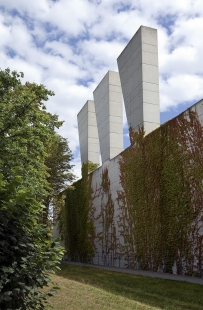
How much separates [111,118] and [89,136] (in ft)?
17.7

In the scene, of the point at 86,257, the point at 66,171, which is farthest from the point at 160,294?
the point at 66,171

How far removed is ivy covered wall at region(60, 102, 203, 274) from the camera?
12.9 meters

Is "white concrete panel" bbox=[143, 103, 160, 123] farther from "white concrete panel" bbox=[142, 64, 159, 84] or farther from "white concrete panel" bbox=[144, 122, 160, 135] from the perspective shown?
"white concrete panel" bbox=[142, 64, 159, 84]

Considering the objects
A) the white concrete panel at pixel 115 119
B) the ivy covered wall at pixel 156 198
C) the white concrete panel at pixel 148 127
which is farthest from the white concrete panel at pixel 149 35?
the white concrete panel at pixel 115 119

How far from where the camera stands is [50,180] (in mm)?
24859

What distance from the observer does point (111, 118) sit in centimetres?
2161

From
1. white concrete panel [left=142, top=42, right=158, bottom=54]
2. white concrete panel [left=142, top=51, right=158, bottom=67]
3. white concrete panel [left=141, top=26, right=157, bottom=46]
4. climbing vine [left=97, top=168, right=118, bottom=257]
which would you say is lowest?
climbing vine [left=97, top=168, right=118, bottom=257]

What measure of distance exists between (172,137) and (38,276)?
37.5ft

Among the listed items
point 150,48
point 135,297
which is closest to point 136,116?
point 150,48

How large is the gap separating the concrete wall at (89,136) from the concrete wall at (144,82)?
863cm

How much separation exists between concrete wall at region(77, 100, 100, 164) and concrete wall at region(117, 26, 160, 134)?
8.63 m

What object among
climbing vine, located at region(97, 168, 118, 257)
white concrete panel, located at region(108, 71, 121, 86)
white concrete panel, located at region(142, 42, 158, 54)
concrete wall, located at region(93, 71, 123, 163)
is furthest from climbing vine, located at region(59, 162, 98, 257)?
white concrete panel, located at region(142, 42, 158, 54)

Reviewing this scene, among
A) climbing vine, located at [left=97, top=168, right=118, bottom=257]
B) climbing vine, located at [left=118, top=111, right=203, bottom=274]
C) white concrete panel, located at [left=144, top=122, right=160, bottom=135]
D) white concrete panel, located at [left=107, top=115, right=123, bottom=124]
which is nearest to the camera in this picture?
climbing vine, located at [left=118, top=111, right=203, bottom=274]

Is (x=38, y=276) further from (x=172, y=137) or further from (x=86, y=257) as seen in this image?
(x=86, y=257)
